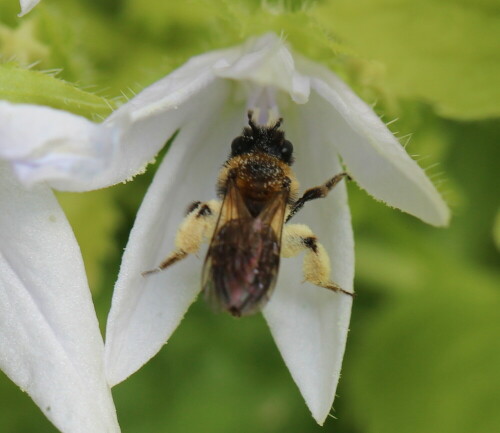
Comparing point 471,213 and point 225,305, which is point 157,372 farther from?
point 225,305

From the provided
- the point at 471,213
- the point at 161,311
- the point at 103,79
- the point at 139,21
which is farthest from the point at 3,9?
the point at 471,213

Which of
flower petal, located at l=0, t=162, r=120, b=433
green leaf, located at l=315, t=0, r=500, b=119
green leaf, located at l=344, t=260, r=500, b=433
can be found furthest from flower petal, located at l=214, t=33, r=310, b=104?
green leaf, located at l=344, t=260, r=500, b=433

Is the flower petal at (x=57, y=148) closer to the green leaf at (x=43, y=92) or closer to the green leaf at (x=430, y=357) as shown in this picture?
the green leaf at (x=43, y=92)

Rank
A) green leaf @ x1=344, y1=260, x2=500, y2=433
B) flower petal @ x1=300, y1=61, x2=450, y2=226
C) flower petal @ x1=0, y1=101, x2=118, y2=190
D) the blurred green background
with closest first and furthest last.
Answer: flower petal @ x1=0, y1=101, x2=118, y2=190 → flower petal @ x1=300, y1=61, x2=450, y2=226 → the blurred green background → green leaf @ x1=344, y1=260, x2=500, y2=433

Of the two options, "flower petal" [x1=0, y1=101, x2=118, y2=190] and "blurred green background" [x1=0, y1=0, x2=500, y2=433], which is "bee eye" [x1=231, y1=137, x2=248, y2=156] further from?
"flower petal" [x1=0, y1=101, x2=118, y2=190]

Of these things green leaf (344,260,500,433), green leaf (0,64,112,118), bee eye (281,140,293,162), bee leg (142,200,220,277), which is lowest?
green leaf (344,260,500,433)

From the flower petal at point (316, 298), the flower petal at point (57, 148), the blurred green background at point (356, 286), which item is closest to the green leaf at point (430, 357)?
the blurred green background at point (356, 286)

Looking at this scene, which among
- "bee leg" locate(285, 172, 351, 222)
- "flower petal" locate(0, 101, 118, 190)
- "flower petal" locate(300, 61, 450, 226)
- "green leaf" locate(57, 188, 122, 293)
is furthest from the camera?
"green leaf" locate(57, 188, 122, 293)
